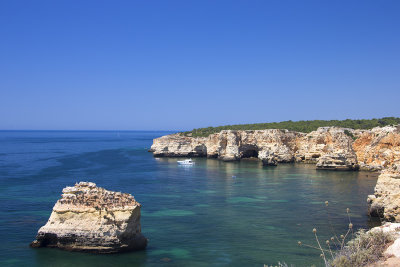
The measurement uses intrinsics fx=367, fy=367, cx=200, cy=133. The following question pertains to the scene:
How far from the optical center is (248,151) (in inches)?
2913

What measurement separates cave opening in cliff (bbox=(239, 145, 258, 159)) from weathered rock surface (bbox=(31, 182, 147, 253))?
54240mm

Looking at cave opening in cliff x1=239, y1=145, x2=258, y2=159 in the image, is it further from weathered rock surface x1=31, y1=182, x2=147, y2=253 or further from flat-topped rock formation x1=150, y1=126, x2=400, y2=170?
weathered rock surface x1=31, y1=182, x2=147, y2=253

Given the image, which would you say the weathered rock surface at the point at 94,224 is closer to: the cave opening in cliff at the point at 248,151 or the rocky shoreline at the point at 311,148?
the rocky shoreline at the point at 311,148

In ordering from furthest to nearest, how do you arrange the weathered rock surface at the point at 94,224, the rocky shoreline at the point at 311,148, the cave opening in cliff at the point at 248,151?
the cave opening in cliff at the point at 248,151, the rocky shoreline at the point at 311,148, the weathered rock surface at the point at 94,224

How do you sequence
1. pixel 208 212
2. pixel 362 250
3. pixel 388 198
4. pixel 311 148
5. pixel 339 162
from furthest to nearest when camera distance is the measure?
pixel 311 148
pixel 339 162
pixel 208 212
pixel 388 198
pixel 362 250

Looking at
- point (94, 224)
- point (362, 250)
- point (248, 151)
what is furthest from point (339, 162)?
point (362, 250)

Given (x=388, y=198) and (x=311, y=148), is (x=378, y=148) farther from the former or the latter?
(x=388, y=198)

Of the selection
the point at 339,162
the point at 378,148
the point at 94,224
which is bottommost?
the point at 94,224

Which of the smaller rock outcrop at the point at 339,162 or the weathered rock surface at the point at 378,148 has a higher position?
the weathered rock surface at the point at 378,148

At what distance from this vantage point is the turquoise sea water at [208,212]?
1812cm

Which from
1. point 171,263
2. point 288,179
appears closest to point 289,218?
point 171,263

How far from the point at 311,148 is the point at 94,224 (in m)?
50.6

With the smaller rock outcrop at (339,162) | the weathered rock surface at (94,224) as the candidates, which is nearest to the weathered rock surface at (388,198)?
the weathered rock surface at (94,224)

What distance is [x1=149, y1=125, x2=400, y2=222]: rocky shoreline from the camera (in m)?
46.9
